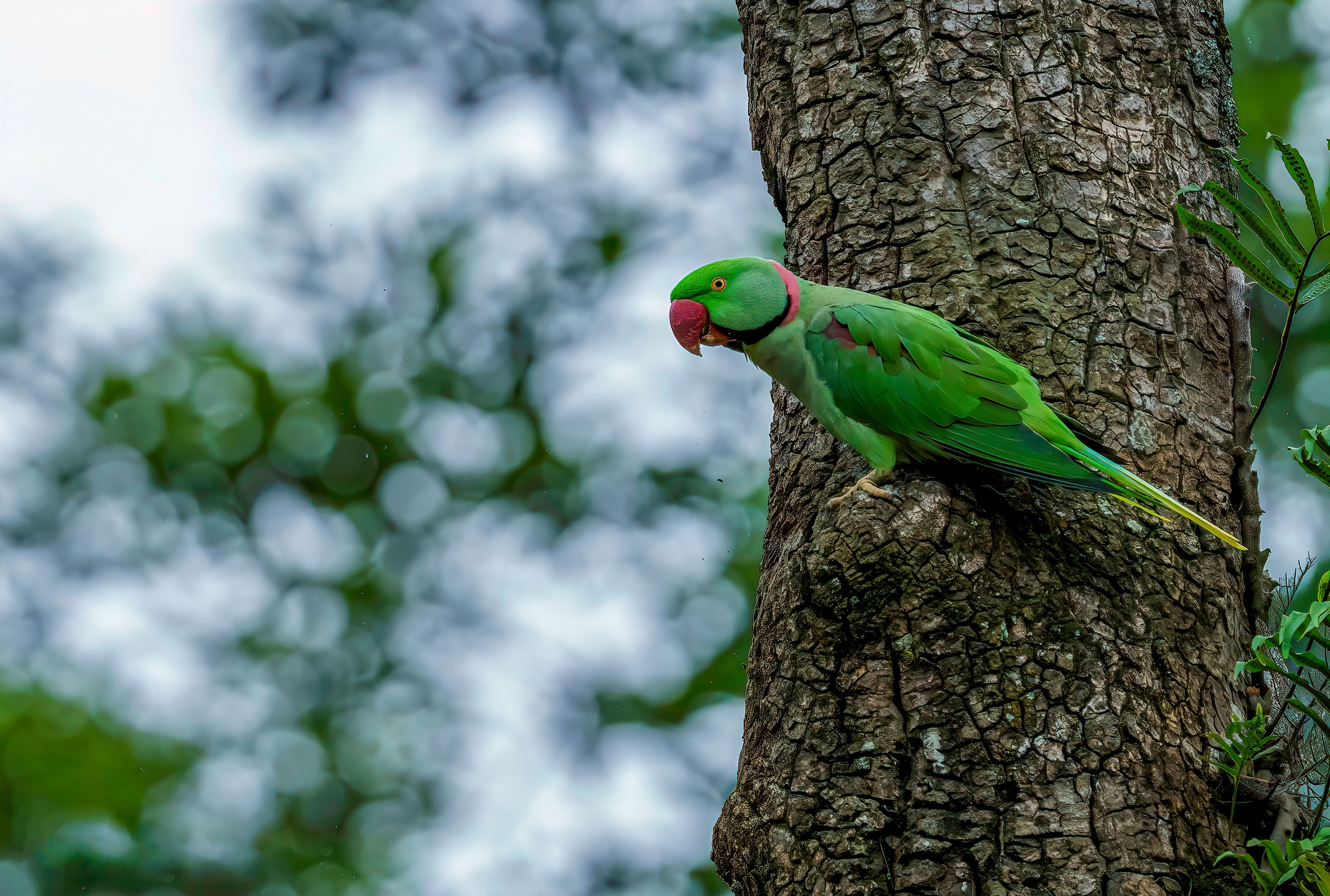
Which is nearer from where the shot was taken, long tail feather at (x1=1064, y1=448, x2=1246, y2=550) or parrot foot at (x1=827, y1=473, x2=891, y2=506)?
long tail feather at (x1=1064, y1=448, x2=1246, y2=550)

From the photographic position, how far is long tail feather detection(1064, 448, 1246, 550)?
6.48ft

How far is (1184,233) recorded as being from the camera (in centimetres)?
245

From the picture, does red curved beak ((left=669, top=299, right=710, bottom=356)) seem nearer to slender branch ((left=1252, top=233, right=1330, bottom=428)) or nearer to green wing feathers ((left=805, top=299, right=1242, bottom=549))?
green wing feathers ((left=805, top=299, right=1242, bottom=549))

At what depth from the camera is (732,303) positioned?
98.2 inches

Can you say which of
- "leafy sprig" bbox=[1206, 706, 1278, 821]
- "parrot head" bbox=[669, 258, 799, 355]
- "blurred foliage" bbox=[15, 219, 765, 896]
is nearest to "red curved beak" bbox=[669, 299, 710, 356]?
"parrot head" bbox=[669, 258, 799, 355]

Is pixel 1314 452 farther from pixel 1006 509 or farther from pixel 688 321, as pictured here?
pixel 688 321

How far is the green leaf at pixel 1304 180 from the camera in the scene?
6.48 ft

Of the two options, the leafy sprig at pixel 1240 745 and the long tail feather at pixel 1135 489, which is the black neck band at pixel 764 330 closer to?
the long tail feather at pixel 1135 489

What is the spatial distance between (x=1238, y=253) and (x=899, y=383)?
2.47ft

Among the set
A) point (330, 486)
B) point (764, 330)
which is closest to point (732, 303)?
point (764, 330)

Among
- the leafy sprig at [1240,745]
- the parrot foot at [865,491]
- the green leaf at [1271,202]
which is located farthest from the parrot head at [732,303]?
the leafy sprig at [1240,745]

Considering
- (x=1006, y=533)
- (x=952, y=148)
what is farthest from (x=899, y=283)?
(x=1006, y=533)

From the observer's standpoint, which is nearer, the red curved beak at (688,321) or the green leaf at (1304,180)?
the green leaf at (1304,180)

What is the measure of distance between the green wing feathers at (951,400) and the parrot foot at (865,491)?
132mm
